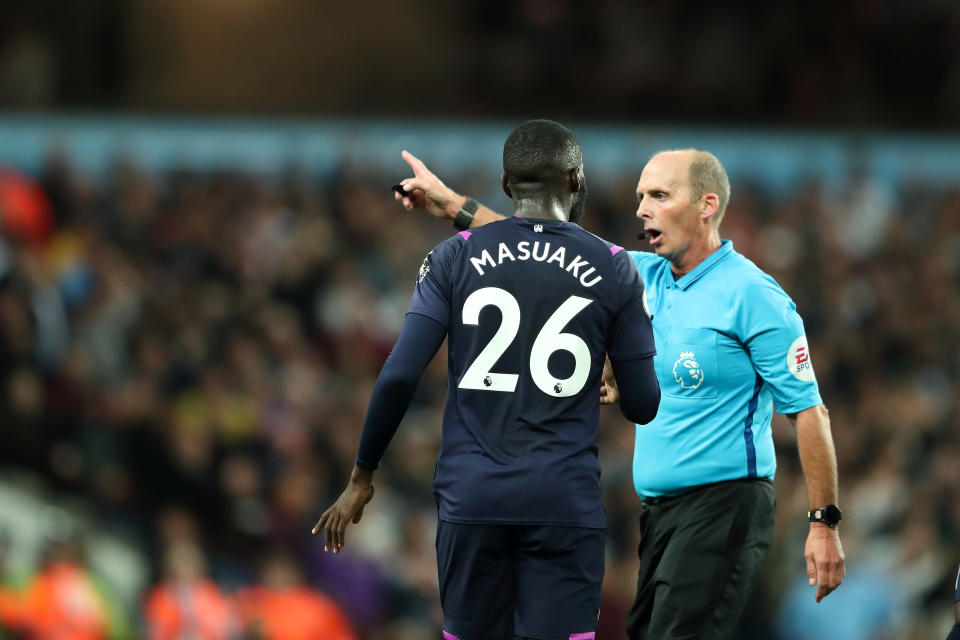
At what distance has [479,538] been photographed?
397 cm

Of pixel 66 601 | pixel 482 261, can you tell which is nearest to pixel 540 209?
pixel 482 261

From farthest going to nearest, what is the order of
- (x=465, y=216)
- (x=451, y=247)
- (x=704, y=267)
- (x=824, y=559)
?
1. (x=704, y=267)
2. (x=465, y=216)
3. (x=824, y=559)
4. (x=451, y=247)

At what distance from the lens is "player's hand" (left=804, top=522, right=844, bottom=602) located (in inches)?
178

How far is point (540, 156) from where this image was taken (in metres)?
4.07

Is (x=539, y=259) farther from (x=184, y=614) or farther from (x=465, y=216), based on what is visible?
(x=184, y=614)

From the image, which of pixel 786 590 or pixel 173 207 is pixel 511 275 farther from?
pixel 173 207

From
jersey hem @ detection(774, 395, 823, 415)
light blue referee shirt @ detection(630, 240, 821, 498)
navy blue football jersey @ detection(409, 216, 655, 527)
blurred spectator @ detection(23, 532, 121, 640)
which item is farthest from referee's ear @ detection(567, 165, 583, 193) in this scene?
blurred spectator @ detection(23, 532, 121, 640)

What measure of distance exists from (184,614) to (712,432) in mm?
5413

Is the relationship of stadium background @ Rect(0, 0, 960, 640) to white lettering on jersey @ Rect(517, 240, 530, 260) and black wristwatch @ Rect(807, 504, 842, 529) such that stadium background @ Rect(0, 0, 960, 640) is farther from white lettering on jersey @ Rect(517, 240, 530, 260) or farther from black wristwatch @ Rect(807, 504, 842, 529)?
white lettering on jersey @ Rect(517, 240, 530, 260)

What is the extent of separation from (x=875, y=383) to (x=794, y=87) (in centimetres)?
457

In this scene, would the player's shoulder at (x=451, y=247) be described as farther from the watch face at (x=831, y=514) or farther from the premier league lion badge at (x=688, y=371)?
the watch face at (x=831, y=514)

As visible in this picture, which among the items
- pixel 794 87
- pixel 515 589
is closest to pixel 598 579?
pixel 515 589

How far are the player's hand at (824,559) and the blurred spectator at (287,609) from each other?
5.36 metres

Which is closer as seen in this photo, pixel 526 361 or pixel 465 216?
pixel 526 361
